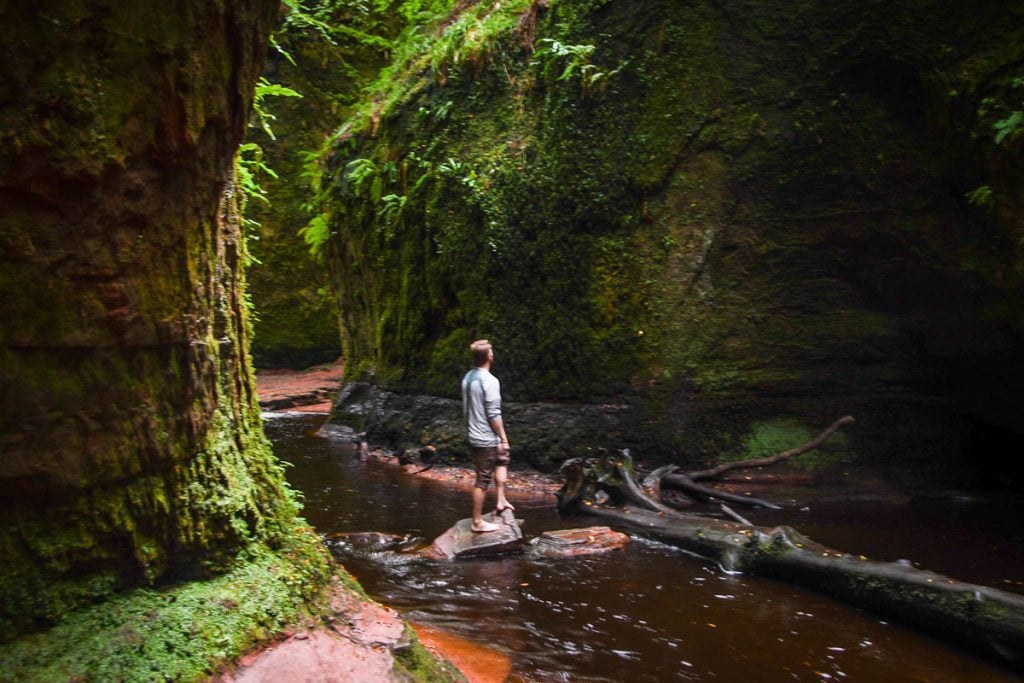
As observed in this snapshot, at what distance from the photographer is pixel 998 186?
8.15 m

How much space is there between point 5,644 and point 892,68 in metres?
10.0

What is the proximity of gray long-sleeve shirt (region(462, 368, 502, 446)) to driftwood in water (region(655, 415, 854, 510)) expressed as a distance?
2313mm

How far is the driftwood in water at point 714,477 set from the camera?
9180 mm

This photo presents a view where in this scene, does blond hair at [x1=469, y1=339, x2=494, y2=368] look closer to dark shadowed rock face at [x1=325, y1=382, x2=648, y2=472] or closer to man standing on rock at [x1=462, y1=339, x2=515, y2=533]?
man standing on rock at [x1=462, y1=339, x2=515, y2=533]

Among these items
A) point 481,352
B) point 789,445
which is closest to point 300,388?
point 481,352

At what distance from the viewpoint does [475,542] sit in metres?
7.57

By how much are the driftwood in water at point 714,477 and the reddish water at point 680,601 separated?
399 mm

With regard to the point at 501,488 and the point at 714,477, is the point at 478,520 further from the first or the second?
the point at 714,477

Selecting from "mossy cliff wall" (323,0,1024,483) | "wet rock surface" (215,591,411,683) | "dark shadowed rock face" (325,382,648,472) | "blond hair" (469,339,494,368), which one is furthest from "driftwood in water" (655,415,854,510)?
"wet rock surface" (215,591,411,683)

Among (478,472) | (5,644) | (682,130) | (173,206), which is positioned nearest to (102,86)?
(173,206)

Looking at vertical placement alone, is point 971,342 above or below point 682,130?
below

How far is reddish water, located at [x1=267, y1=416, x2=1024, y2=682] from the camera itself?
17.1 feet

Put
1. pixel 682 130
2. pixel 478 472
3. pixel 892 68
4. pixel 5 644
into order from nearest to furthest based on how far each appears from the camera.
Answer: pixel 5 644, pixel 478 472, pixel 892 68, pixel 682 130

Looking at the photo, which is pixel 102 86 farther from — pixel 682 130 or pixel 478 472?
pixel 682 130
